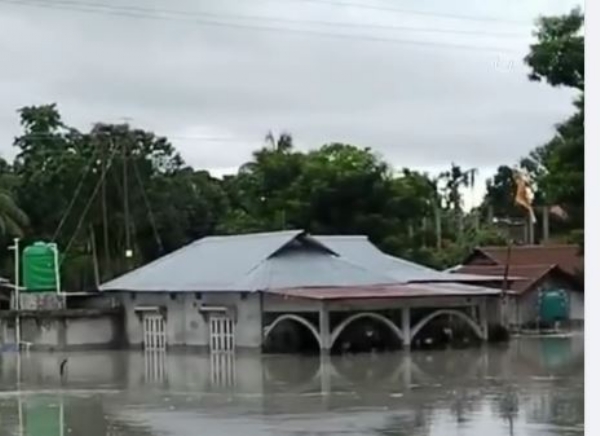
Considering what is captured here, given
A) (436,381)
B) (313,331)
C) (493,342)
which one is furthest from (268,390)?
(493,342)

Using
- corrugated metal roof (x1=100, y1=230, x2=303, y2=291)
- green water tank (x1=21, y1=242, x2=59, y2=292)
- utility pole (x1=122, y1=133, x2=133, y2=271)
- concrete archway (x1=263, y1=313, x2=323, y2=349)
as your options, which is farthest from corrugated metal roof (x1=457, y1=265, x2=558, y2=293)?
green water tank (x1=21, y1=242, x2=59, y2=292)

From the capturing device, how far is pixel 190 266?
3703cm

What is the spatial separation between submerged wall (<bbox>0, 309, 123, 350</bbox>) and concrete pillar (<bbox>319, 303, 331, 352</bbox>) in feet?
27.0

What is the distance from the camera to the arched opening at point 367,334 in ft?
106

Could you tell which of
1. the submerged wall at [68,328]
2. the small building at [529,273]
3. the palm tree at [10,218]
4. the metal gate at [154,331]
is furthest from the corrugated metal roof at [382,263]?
the palm tree at [10,218]

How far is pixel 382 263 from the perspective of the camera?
37.7 metres

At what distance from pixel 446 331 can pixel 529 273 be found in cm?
→ 1025

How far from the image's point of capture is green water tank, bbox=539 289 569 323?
41906mm

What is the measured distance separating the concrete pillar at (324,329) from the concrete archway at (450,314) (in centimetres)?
255

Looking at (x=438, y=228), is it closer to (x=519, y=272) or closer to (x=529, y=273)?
(x=519, y=272)

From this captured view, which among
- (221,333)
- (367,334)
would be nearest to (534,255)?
(367,334)

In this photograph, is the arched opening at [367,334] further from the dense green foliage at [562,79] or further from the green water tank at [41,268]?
the green water tank at [41,268]
